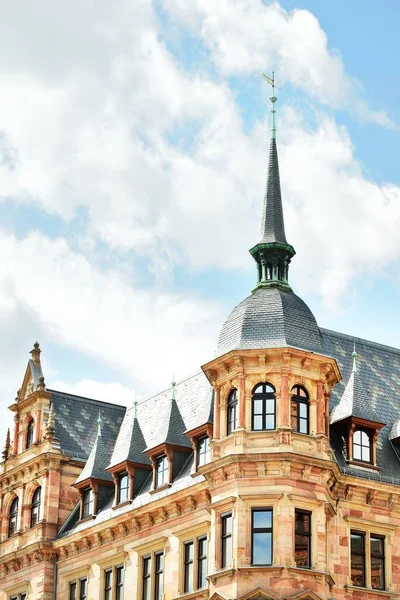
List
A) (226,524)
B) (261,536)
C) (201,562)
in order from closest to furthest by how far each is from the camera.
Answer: (261,536) < (226,524) < (201,562)

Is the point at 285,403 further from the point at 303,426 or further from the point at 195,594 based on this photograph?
the point at 195,594

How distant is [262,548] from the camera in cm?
4947

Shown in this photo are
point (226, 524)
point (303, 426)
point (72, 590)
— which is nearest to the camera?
point (226, 524)

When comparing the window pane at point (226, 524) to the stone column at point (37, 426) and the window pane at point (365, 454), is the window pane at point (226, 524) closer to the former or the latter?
the window pane at point (365, 454)

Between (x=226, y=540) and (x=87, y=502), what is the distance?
1431 centimetres

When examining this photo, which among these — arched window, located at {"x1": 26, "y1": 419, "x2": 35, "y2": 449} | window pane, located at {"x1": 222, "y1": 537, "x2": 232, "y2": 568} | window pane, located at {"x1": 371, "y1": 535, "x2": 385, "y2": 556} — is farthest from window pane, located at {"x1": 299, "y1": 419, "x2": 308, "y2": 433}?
arched window, located at {"x1": 26, "y1": 419, "x2": 35, "y2": 449}

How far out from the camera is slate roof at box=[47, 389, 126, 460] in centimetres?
6725

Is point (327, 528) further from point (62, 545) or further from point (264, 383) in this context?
point (62, 545)

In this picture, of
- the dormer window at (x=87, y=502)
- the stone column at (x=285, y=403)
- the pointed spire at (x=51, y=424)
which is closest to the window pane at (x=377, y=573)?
the stone column at (x=285, y=403)

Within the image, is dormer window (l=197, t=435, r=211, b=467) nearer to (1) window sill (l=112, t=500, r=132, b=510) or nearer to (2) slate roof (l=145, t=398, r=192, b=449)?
(2) slate roof (l=145, t=398, r=192, b=449)

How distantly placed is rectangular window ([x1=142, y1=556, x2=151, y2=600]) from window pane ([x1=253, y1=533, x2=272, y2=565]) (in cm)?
833

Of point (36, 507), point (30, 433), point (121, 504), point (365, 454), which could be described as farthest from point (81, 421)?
point (365, 454)

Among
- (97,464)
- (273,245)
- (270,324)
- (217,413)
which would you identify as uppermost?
(273,245)

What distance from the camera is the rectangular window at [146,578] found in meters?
56.2
